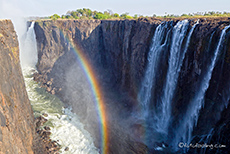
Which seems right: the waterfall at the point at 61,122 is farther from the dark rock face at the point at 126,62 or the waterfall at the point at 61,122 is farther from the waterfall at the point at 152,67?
the waterfall at the point at 152,67

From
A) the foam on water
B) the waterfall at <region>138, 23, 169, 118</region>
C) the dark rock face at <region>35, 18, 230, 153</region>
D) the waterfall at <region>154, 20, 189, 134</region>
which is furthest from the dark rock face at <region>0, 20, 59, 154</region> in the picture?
the waterfall at <region>138, 23, 169, 118</region>

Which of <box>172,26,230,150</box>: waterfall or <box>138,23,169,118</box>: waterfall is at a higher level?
<box>138,23,169,118</box>: waterfall

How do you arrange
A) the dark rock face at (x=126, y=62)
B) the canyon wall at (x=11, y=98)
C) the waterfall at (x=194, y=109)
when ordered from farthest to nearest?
the dark rock face at (x=126, y=62), the waterfall at (x=194, y=109), the canyon wall at (x=11, y=98)

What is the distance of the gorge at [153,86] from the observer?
1195 centimetres

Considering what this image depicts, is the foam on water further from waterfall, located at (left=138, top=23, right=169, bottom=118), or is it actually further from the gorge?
waterfall, located at (left=138, top=23, right=169, bottom=118)

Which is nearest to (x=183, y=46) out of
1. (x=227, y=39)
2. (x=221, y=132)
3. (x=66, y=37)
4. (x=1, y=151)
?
(x=227, y=39)

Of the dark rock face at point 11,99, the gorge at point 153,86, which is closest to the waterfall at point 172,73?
the gorge at point 153,86

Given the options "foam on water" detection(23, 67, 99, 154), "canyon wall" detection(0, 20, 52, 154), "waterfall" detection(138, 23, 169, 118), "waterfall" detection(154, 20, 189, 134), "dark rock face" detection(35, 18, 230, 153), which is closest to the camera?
"canyon wall" detection(0, 20, 52, 154)

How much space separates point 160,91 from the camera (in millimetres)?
18391

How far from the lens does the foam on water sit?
54.1ft

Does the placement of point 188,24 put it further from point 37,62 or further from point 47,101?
point 37,62

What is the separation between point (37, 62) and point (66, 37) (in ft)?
32.0

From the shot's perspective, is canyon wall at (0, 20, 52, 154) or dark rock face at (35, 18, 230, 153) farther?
dark rock face at (35, 18, 230, 153)

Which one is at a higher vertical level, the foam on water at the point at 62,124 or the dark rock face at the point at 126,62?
the dark rock face at the point at 126,62
